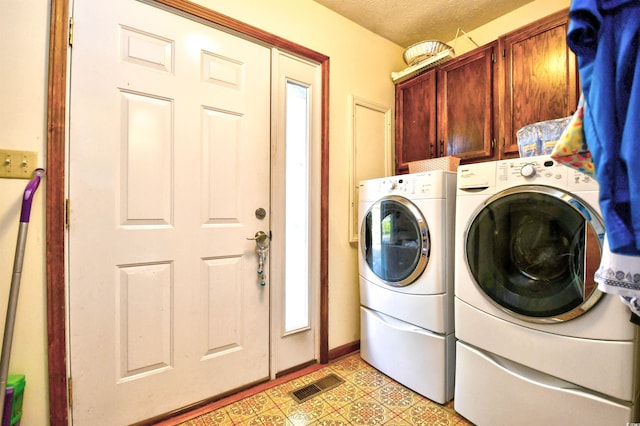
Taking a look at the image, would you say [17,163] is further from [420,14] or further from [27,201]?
[420,14]

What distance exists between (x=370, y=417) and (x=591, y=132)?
1471 millimetres

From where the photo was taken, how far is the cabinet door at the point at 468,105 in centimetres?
178

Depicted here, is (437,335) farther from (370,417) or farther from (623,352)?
(623,352)

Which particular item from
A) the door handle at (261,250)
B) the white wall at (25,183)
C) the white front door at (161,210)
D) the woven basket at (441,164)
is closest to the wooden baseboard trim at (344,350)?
the white front door at (161,210)

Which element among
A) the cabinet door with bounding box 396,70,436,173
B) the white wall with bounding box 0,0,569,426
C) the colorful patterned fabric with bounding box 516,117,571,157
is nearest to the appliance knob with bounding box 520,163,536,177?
the colorful patterned fabric with bounding box 516,117,571,157

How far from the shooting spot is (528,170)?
115 cm

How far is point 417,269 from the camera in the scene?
61.1 inches

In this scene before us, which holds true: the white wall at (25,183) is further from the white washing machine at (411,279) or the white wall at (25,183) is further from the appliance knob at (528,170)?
the appliance knob at (528,170)

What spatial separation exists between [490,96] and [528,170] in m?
0.86

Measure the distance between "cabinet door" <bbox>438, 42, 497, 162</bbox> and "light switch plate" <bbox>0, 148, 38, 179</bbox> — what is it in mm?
2187

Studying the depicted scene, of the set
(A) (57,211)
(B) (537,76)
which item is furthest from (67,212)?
(B) (537,76)

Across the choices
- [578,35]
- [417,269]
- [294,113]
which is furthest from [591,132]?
[294,113]

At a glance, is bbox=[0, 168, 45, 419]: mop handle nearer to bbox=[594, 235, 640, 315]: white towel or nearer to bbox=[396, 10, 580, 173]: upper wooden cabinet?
bbox=[594, 235, 640, 315]: white towel

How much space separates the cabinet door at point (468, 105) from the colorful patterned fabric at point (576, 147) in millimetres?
1289
